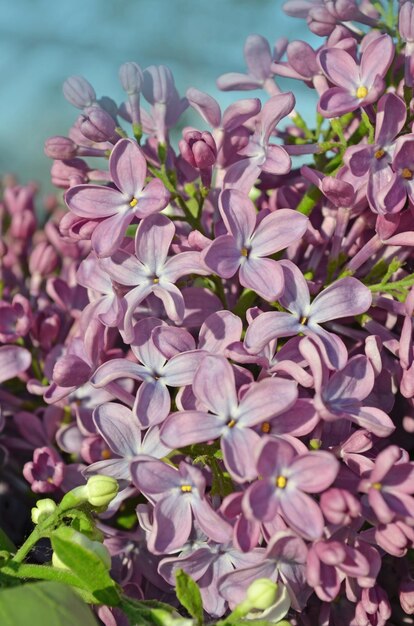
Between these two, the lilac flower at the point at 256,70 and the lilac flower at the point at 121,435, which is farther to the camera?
the lilac flower at the point at 256,70

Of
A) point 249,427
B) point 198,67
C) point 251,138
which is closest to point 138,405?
point 249,427

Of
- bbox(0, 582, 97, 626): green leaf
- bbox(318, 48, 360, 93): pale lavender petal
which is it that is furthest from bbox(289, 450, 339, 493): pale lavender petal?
bbox(318, 48, 360, 93): pale lavender petal

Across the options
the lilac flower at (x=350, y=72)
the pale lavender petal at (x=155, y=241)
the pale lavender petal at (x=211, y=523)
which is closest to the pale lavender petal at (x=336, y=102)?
the lilac flower at (x=350, y=72)

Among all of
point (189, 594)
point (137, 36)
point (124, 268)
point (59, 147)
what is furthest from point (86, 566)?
point (137, 36)

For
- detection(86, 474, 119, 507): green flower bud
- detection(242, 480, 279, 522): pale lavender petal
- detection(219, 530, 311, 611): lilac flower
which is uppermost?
detection(242, 480, 279, 522): pale lavender petal

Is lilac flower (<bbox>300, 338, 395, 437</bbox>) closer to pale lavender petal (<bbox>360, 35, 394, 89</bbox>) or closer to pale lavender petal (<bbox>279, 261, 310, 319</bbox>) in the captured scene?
pale lavender petal (<bbox>279, 261, 310, 319</bbox>)

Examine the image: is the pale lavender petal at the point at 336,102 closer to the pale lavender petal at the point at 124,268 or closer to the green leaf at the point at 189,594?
the pale lavender petal at the point at 124,268
